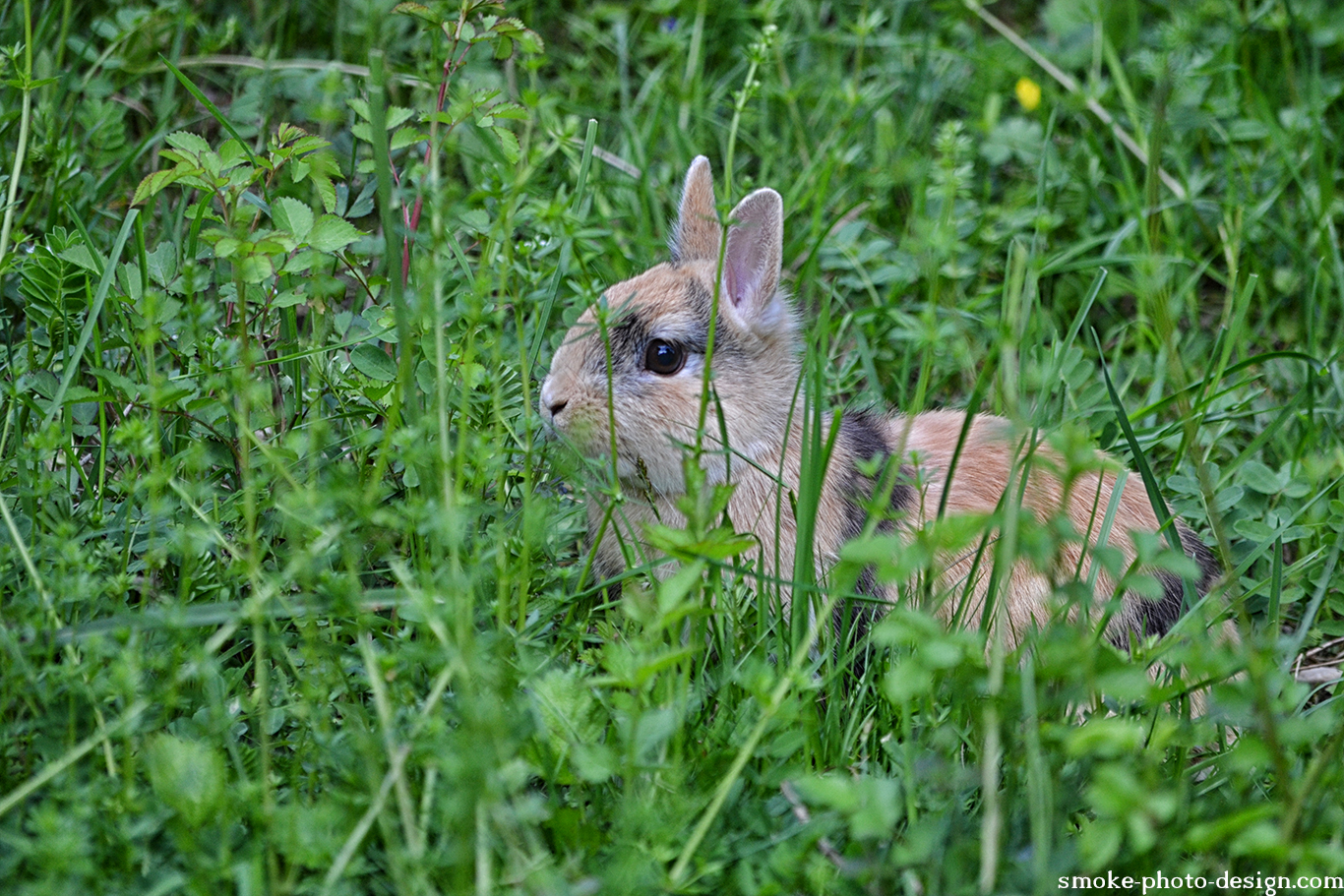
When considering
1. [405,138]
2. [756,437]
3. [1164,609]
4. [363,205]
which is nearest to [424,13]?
[405,138]

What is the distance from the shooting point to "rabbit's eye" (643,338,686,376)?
3277 millimetres

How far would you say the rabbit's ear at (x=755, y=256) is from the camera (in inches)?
132

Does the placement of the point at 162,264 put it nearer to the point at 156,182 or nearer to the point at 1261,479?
the point at 156,182

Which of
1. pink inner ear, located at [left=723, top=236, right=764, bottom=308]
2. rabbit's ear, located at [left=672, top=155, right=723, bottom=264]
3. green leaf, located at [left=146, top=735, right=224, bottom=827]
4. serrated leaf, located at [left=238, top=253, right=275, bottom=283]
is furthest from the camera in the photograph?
rabbit's ear, located at [left=672, top=155, right=723, bottom=264]

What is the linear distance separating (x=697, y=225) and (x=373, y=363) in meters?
1.16

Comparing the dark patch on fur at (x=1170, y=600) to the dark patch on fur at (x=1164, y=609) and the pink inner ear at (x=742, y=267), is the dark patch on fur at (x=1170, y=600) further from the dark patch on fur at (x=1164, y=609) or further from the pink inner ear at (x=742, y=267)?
the pink inner ear at (x=742, y=267)

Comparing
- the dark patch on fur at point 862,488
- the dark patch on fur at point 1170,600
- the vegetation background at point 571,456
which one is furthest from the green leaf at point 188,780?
the dark patch on fur at point 1170,600

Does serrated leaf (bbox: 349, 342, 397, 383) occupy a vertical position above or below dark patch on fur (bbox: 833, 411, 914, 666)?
above

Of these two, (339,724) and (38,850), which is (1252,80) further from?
(38,850)

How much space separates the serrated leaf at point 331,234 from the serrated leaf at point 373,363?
272mm

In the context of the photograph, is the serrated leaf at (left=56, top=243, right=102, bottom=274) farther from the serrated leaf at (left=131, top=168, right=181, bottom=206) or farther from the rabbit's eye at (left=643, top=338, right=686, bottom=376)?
the rabbit's eye at (left=643, top=338, right=686, bottom=376)

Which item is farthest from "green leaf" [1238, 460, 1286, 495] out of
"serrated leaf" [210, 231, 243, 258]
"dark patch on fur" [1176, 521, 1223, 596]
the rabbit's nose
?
"serrated leaf" [210, 231, 243, 258]

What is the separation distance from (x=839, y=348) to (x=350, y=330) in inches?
67.8

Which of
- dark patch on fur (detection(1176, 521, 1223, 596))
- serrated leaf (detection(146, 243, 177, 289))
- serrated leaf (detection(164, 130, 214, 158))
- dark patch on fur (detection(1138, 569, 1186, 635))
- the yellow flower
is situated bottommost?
dark patch on fur (detection(1138, 569, 1186, 635))
